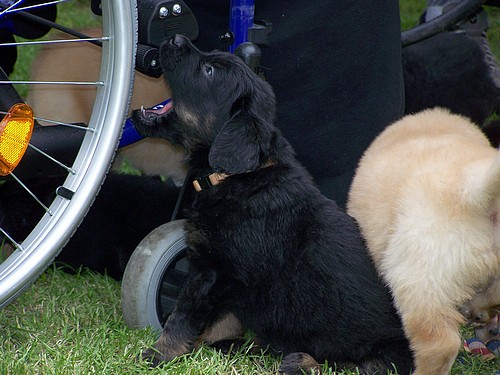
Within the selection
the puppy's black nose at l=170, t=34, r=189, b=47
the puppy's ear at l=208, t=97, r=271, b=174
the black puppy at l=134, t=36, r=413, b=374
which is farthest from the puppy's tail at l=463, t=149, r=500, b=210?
the puppy's black nose at l=170, t=34, r=189, b=47

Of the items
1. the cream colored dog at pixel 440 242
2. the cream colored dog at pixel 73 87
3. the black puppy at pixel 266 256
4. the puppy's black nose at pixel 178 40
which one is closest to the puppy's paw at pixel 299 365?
the black puppy at pixel 266 256

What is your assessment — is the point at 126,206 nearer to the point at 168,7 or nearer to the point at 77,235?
the point at 77,235

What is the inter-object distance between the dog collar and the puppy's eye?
1.06ft

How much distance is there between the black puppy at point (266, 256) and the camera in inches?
100

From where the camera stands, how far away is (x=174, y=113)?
8.93ft

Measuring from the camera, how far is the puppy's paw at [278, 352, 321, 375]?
2.54 metres

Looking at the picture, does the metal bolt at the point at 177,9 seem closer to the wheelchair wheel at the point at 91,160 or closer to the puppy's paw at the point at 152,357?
the wheelchair wheel at the point at 91,160

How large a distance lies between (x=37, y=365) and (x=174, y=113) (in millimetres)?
928

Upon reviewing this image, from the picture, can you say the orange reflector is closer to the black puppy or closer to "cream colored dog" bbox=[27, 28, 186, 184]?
the black puppy

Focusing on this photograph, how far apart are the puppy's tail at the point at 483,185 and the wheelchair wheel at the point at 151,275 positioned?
98cm

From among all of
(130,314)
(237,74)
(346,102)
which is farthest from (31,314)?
(346,102)

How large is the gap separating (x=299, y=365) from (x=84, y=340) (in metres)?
0.70

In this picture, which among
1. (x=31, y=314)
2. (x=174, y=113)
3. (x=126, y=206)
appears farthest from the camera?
(x=126, y=206)

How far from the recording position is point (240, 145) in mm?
2500
